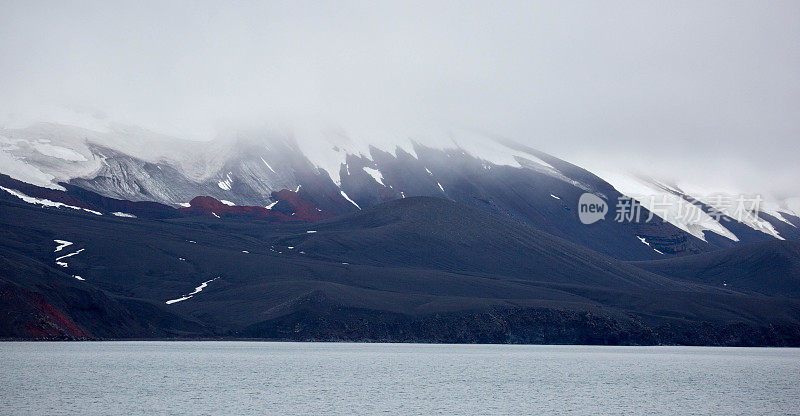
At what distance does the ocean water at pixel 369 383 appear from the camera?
5281cm

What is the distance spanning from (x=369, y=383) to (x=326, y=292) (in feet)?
222

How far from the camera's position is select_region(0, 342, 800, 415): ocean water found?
173 feet

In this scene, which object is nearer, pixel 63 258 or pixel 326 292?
pixel 326 292

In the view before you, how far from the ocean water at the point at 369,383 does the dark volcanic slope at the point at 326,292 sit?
53.1 feet

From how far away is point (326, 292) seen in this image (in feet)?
436

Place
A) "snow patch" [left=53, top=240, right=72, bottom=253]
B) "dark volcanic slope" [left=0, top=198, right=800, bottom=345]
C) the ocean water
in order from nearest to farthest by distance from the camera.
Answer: the ocean water
"dark volcanic slope" [left=0, top=198, right=800, bottom=345]
"snow patch" [left=53, top=240, right=72, bottom=253]

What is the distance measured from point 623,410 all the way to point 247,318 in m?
82.4

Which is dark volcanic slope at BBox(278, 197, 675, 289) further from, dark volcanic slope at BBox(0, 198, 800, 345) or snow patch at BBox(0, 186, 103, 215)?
snow patch at BBox(0, 186, 103, 215)

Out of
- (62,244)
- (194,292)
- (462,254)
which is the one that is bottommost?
(194,292)

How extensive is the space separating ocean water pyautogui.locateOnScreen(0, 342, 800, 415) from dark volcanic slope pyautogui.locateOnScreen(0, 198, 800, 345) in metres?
16.2

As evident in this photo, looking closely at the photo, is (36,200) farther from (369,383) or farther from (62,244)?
(369,383)

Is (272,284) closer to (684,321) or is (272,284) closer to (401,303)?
(401,303)

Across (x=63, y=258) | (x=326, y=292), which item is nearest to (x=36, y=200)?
(x=63, y=258)

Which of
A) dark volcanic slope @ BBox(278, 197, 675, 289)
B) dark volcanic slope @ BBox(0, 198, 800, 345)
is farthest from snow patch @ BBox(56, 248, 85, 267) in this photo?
dark volcanic slope @ BBox(278, 197, 675, 289)
